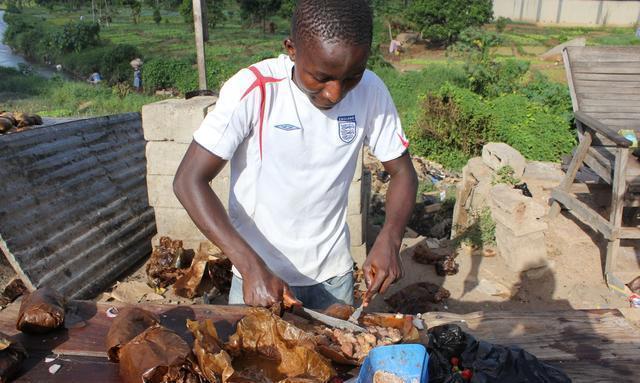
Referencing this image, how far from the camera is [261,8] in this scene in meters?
36.3

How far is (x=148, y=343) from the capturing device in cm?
146

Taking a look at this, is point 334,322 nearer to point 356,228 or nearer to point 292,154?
point 292,154

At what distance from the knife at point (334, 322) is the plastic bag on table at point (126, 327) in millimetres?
538

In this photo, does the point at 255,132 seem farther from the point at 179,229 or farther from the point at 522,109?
the point at 522,109

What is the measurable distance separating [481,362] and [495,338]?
394 mm

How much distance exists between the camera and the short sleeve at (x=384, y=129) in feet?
6.64

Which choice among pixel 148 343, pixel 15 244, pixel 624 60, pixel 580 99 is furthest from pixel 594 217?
pixel 15 244

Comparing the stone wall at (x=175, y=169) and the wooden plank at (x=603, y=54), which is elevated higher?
the wooden plank at (x=603, y=54)

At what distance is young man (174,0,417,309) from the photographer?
1.60m

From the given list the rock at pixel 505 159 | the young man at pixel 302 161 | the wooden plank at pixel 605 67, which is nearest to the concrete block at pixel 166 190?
the young man at pixel 302 161

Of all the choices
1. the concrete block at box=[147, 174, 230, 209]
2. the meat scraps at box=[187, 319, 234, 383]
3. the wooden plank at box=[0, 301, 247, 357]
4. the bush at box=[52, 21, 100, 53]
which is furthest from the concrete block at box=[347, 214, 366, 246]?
the bush at box=[52, 21, 100, 53]

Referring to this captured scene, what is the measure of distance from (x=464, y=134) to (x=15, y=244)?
8.06m

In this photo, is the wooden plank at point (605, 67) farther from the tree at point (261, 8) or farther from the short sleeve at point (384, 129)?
the tree at point (261, 8)

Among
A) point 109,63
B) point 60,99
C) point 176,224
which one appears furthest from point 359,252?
point 109,63
